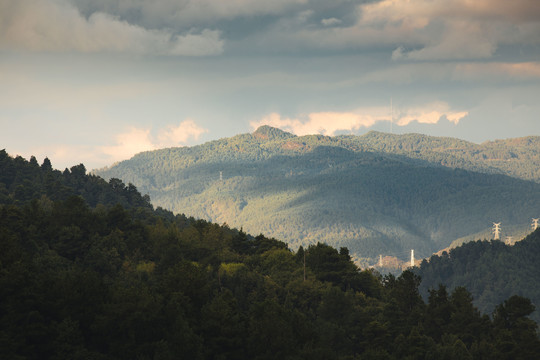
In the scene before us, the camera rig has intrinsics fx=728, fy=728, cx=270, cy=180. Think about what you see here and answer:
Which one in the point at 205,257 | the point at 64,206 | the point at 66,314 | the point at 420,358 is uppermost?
the point at 64,206

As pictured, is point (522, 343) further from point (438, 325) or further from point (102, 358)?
point (102, 358)

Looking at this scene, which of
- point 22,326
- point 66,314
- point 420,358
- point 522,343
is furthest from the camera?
point 522,343

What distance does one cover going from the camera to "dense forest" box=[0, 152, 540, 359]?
84.0 metres

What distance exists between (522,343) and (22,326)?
76128 mm

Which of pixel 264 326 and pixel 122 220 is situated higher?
pixel 122 220

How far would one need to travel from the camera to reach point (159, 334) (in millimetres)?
87688

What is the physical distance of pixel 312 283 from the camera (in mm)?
149000

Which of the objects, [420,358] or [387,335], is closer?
[420,358]

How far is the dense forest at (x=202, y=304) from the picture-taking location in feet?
276

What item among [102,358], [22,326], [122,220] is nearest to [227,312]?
[102,358]

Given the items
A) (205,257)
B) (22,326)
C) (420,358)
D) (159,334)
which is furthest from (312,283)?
(22,326)

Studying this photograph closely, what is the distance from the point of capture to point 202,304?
10156 centimetres

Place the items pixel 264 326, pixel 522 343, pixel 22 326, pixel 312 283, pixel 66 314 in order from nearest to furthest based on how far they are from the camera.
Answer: pixel 22 326, pixel 66 314, pixel 264 326, pixel 522 343, pixel 312 283

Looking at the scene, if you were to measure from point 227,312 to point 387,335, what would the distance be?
33.0 m
